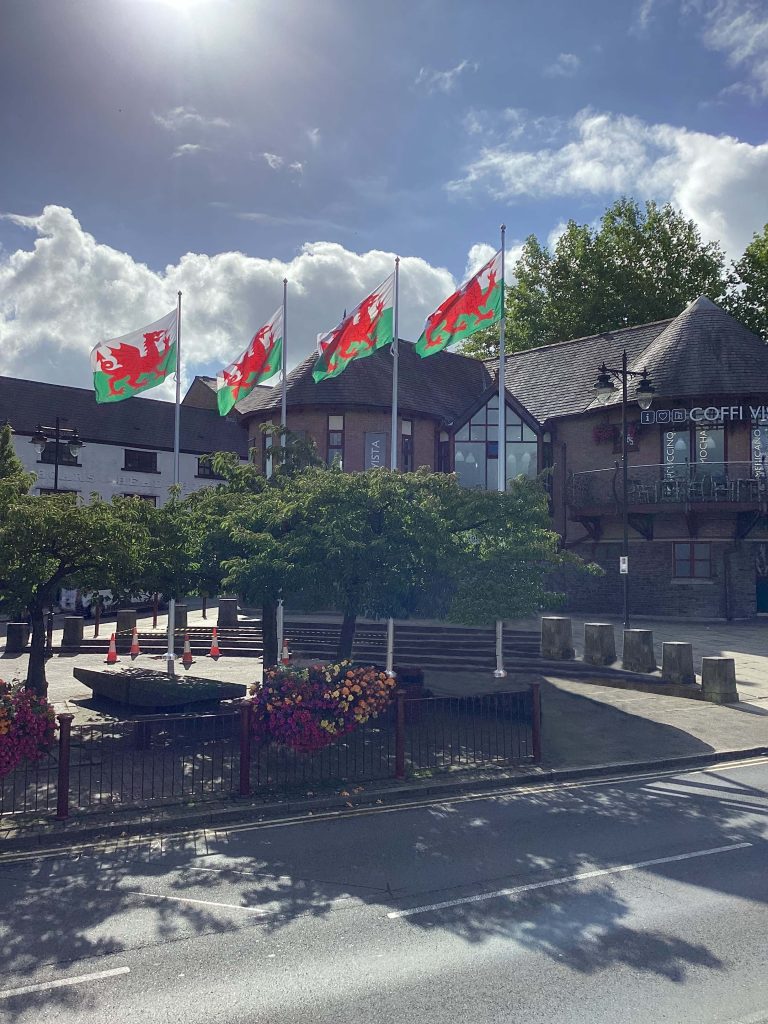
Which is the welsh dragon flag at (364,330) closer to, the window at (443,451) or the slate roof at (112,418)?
the window at (443,451)

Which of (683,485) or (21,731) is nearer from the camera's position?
(21,731)

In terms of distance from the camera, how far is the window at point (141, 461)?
4184cm

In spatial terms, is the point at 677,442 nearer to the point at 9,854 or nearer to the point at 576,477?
the point at 576,477

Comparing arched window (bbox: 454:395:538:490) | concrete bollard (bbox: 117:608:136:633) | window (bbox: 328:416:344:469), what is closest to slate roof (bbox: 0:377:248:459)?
window (bbox: 328:416:344:469)

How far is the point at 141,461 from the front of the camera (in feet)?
139

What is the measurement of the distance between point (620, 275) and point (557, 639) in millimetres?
30409

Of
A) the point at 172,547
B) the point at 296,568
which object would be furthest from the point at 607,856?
the point at 172,547

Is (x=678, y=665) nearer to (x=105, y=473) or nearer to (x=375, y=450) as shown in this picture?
(x=375, y=450)

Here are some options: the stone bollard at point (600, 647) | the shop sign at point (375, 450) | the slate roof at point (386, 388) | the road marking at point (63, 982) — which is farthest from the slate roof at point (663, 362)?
the road marking at point (63, 982)

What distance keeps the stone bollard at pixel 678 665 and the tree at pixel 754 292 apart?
1164 inches

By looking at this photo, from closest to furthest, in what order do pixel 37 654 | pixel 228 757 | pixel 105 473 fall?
pixel 228 757 < pixel 37 654 < pixel 105 473

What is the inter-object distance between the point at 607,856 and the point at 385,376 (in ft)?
87.7

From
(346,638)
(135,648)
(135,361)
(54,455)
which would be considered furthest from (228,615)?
(54,455)

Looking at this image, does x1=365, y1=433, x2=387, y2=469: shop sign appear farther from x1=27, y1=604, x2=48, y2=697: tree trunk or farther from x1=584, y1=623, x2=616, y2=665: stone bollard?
x1=27, y1=604, x2=48, y2=697: tree trunk
